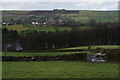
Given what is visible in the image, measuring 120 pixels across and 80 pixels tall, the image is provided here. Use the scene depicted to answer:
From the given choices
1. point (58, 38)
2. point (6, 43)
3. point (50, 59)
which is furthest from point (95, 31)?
point (50, 59)

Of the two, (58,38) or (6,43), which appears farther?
(58,38)

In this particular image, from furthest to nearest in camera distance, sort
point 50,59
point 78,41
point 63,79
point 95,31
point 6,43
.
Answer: point 95,31 < point 78,41 < point 6,43 < point 50,59 < point 63,79

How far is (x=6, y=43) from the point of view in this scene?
38219 mm

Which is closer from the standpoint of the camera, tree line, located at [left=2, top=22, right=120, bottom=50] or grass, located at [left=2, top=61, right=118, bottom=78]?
grass, located at [left=2, top=61, right=118, bottom=78]

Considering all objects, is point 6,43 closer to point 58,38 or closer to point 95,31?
point 58,38

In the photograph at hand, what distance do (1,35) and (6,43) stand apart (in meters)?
2.83

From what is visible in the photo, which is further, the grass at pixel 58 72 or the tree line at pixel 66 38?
the tree line at pixel 66 38

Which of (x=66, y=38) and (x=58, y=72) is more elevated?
(x=66, y=38)

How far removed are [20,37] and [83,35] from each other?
15.6 metres

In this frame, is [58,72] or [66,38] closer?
[58,72]

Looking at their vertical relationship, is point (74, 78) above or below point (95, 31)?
below

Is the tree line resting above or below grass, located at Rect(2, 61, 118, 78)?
above

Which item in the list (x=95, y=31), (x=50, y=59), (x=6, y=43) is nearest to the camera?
(x=50, y=59)

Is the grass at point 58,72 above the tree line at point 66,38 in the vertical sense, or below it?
below
